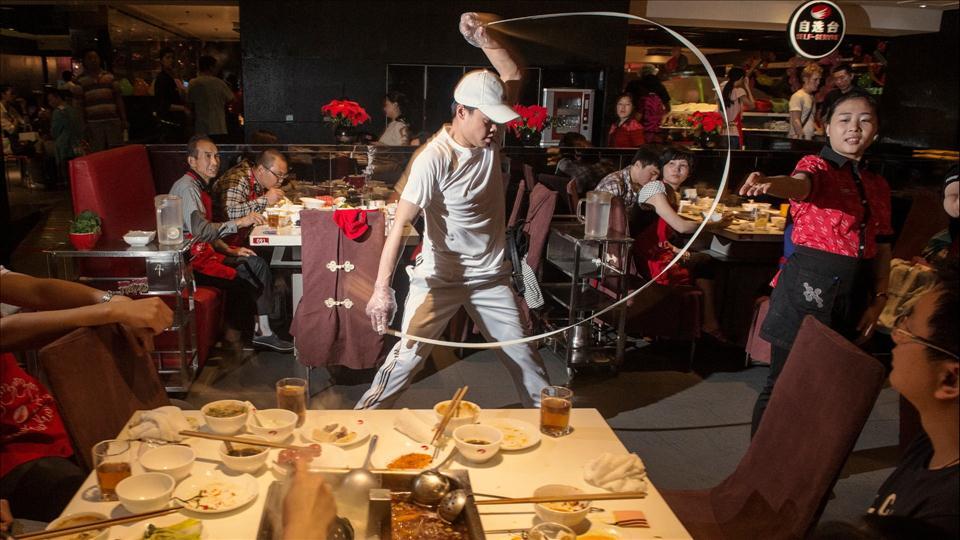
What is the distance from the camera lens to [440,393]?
11.1 ft

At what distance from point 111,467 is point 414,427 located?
63 centimetres

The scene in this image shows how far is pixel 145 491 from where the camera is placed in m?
1.34

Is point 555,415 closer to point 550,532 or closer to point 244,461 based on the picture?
point 550,532

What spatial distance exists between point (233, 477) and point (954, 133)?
8407 mm

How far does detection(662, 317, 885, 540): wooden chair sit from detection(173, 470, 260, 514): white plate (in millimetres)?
1059

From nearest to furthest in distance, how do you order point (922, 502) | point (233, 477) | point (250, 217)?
1. point (922, 502)
2. point (233, 477)
3. point (250, 217)

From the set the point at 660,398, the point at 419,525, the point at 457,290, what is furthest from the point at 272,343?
the point at 419,525

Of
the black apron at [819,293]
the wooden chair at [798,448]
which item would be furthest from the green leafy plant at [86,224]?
the black apron at [819,293]

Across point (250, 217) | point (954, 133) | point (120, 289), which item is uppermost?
point (954, 133)

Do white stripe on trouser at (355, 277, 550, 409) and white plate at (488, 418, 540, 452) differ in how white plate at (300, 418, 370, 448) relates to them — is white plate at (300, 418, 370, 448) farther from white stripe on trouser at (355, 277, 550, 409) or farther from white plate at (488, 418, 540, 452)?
white stripe on trouser at (355, 277, 550, 409)

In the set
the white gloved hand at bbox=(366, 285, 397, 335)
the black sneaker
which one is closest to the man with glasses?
the white gloved hand at bbox=(366, 285, 397, 335)

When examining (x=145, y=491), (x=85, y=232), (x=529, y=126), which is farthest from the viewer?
(x=529, y=126)

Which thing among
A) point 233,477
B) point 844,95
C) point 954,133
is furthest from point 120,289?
point 954,133

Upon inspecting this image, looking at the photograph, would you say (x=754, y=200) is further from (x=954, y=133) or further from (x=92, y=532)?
(x=92, y=532)
